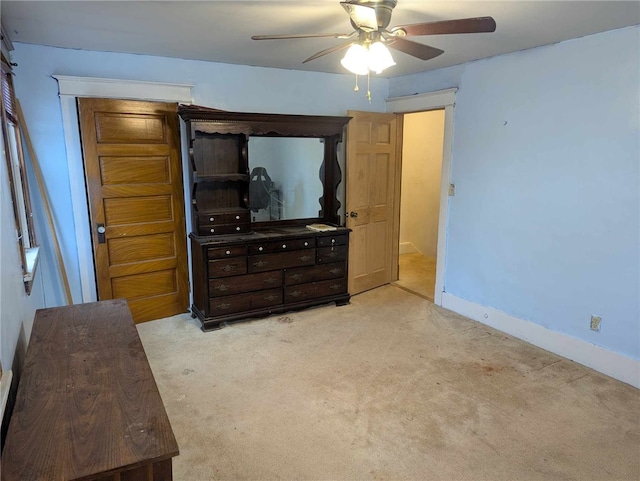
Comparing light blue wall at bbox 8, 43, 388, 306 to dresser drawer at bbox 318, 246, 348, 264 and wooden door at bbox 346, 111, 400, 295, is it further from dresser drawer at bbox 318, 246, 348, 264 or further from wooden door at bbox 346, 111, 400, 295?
dresser drawer at bbox 318, 246, 348, 264

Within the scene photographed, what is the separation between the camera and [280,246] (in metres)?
3.85

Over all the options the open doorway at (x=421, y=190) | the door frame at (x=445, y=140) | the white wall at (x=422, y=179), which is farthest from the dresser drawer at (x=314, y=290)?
the white wall at (x=422, y=179)

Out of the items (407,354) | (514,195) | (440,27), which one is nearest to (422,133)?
(514,195)

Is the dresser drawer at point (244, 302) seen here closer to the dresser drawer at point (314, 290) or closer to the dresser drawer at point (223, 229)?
the dresser drawer at point (314, 290)

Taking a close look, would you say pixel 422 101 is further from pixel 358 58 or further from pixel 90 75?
pixel 90 75

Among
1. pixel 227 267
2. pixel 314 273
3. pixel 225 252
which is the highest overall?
pixel 225 252

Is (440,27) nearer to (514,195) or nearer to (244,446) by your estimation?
(514,195)

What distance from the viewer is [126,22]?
8.44 ft

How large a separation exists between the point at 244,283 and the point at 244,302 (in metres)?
0.17

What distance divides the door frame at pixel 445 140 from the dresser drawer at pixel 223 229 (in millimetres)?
1842

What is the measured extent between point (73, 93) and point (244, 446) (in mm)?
2772

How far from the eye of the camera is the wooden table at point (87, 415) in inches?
48.8

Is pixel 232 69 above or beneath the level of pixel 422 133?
above

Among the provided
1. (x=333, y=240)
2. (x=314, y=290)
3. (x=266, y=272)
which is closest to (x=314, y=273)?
(x=314, y=290)
